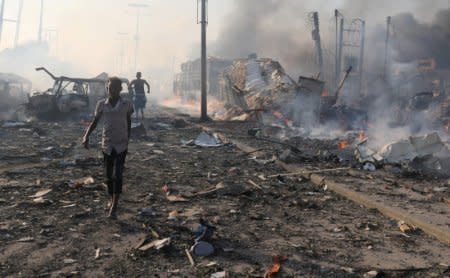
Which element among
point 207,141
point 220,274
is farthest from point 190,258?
point 207,141

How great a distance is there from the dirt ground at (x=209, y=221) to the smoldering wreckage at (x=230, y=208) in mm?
16

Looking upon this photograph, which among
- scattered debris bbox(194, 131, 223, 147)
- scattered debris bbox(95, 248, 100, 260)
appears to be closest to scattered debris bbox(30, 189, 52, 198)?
scattered debris bbox(95, 248, 100, 260)

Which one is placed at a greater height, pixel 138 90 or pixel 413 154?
pixel 138 90

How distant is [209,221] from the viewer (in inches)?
193

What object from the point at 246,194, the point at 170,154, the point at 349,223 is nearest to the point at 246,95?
the point at 170,154

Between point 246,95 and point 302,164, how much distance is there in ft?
34.2

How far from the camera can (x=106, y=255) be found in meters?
3.84

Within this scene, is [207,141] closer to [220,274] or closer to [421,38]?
[220,274]

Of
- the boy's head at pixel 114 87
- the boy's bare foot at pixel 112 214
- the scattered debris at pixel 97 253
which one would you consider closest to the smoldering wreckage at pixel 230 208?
the scattered debris at pixel 97 253

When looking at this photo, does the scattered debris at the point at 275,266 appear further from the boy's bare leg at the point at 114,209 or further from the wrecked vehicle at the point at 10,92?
the wrecked vehicle at the point at 10,92

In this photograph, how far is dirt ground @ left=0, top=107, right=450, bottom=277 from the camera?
12.0 ft

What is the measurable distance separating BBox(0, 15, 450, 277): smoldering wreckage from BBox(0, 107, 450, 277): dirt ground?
0.02 m

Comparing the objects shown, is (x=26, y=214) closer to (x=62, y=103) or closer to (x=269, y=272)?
(x=269, y=272)

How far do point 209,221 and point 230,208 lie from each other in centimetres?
63
